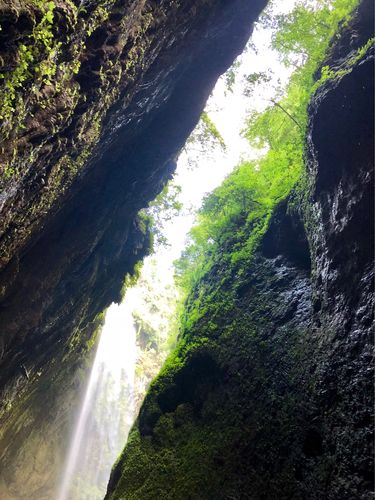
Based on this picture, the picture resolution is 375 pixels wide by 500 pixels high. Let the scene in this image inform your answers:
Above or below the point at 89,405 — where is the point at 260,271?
below

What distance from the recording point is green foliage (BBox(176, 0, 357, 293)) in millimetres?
8391

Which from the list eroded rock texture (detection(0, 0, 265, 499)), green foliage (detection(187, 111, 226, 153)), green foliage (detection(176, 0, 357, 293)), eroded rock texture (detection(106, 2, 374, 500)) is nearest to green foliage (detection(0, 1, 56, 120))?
eroded rock texture (detection(0, 0, 265, 499))

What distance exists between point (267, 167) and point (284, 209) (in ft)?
6.53

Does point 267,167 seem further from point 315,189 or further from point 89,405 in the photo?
point 89,405

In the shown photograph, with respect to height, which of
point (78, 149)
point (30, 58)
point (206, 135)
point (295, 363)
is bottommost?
point (295, 363)

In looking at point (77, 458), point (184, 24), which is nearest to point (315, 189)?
point (184, 24)

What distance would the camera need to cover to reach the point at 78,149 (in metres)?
6.60

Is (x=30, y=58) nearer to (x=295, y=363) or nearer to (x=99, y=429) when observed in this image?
(x=295, y=363)

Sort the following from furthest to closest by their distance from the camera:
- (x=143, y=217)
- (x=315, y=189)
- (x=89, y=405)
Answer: (x=89, y=405)
(x=143, y=217)
(x=315, y=189)

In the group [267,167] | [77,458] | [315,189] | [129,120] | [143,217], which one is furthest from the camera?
[77,458]

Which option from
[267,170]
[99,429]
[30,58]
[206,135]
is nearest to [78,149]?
[30,58]

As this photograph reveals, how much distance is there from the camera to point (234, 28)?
1116cm

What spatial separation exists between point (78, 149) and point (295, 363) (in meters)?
5.36

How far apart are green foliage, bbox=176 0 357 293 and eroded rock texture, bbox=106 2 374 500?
1.14m
